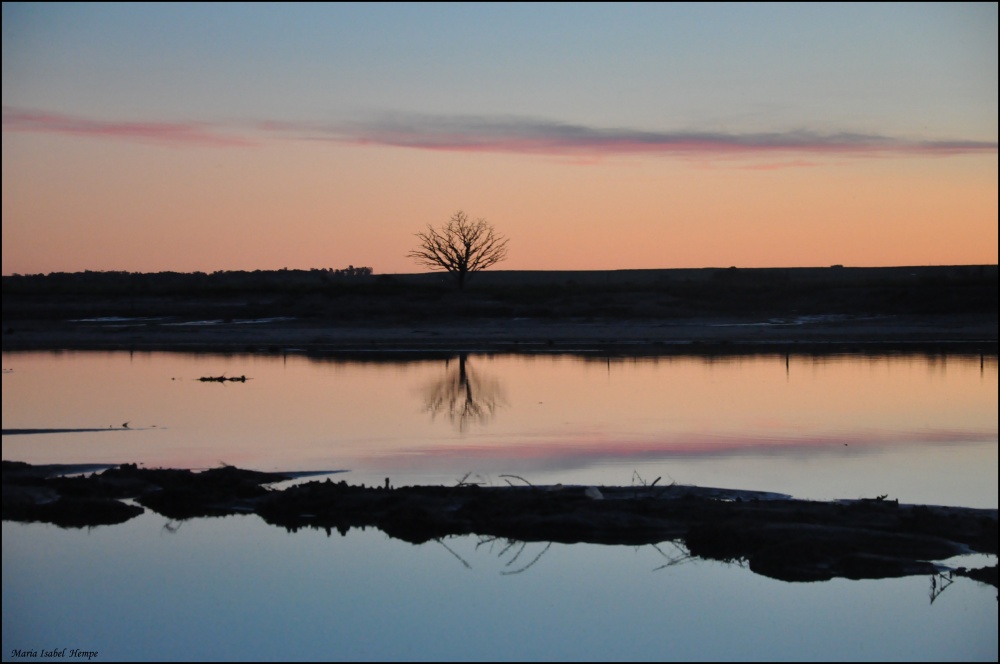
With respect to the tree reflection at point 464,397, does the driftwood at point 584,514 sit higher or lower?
lower

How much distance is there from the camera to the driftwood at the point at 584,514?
973 centimetres

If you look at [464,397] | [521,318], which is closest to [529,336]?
[521,318]

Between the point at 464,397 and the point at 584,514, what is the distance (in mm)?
10982

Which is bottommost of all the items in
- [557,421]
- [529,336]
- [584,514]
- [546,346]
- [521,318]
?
[584,514]

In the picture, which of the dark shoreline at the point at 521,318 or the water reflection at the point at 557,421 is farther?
the dark shoreline at the point at 521,318

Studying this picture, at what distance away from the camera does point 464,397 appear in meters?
21.7

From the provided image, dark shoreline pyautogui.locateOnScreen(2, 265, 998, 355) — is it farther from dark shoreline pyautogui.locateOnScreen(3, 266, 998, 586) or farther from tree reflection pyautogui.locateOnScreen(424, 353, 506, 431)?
tree reflection pyautogui.locateOnScreen(424, 353, 506, 431)

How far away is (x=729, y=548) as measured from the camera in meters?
10.0

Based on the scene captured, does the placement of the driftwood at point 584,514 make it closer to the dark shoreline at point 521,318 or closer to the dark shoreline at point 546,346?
the dark shoreline at point 546,346

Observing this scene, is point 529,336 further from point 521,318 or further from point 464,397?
point 464,397

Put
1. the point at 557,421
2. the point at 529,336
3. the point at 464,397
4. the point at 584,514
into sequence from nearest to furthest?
the point at 584,514 < the point at 557,421 < the point at 464,397 < the point at 529,336

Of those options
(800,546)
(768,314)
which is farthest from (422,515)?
(768,314)

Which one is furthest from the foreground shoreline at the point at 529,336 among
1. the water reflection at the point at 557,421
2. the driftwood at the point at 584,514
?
the driftwood at the point at 584,514

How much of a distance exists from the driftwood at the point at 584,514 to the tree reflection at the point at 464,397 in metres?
5.99
